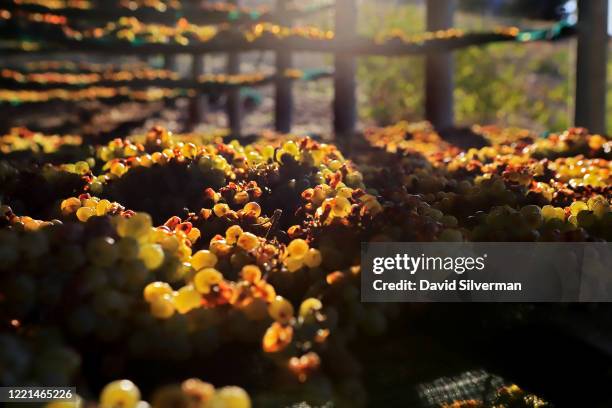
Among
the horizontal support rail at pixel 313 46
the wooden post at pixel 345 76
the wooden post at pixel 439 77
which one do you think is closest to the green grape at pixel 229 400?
the horizontal support rail at pixel 313 46

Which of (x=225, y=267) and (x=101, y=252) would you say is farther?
(x=225, y=267)

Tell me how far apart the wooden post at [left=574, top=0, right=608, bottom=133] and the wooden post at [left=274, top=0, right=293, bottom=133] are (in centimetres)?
433

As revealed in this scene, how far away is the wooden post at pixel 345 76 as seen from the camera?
6457 mm

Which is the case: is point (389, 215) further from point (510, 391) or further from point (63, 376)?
point (63, 376)

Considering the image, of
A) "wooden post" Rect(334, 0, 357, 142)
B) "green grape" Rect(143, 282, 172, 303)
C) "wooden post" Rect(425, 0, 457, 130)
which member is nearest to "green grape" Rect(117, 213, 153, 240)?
"green grape" Rect(143, 282, 172, 303)

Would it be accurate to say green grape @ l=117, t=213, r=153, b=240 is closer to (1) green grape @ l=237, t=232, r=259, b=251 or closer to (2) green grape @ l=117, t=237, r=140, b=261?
(2) green grape @ l=117, t=237, r=140, b=261

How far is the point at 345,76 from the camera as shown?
699 cm

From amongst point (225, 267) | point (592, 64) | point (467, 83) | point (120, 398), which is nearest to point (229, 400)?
point (120, 398)

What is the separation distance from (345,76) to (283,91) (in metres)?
1.91

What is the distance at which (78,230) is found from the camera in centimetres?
105

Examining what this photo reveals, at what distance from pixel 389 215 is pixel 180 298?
0.46 m

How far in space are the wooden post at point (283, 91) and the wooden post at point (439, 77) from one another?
2184mm

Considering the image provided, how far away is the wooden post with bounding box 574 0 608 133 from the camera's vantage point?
4.88 metres

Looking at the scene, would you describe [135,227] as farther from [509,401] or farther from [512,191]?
[512,191]
